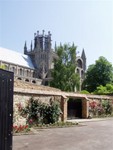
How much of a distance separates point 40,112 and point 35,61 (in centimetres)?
7611

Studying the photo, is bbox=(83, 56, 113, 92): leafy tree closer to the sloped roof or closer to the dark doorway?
the sloped roof

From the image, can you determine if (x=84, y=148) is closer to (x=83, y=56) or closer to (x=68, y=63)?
(x=68, y=63)

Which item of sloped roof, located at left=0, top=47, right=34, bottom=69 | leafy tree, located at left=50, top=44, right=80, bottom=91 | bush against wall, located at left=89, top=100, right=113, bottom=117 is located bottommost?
bush against wall, located at left=89, top=100, right=113, bottom=117

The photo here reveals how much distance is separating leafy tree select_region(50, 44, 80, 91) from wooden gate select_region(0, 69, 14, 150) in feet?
157

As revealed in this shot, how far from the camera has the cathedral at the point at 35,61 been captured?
78.0 m

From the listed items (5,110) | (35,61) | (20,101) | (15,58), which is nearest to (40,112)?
(20,101)

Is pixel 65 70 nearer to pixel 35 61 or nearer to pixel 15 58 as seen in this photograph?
pixel 15 58

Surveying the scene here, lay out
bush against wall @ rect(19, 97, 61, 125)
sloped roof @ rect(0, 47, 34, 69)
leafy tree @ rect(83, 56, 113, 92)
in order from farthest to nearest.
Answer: sloped roof @ rect(0, 47, 34, 69) → leafy tree @ rect(83, 56, 113, 92) → bush against wall @ rect(19, 97, 61, 125)

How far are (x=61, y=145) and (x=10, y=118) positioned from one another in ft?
22.2

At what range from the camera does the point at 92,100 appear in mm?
24984

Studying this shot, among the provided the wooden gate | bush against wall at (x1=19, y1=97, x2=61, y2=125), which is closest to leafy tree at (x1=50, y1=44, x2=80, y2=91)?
bush against wall at (x1=19, y1=97, x2=61, y2=125)

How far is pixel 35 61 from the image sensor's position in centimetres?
9194

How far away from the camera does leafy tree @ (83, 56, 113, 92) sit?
206 ft

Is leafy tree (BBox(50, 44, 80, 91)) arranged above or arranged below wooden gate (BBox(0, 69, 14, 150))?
above
